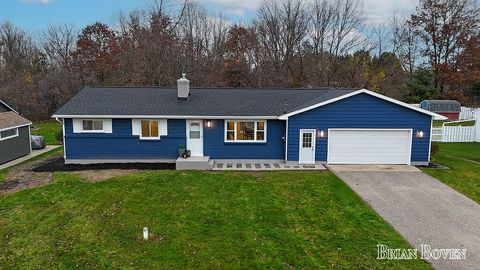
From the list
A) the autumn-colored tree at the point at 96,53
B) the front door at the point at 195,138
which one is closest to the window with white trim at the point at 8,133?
the front door at the point at 195,138

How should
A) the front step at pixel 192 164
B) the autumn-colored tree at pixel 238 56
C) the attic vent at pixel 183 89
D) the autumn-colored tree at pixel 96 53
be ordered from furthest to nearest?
the autumn-colored tree at pixel 96 53 → the autumn-colored tree at pixel 238 56 → the attic vent at pixel 183 89 → the front step at pixel 192 164

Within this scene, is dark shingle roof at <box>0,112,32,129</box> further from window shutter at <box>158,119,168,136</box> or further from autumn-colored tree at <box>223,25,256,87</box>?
autumn-colored tree at <box>223,25,256,87</box>

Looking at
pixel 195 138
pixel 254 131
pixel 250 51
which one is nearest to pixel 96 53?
pixel 250 51

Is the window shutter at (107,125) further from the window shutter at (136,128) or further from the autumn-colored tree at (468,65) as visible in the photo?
the autumn-colored tree at (468,65)

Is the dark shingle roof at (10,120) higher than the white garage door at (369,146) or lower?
higher

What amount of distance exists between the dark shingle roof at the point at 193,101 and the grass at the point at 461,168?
5.72 meters

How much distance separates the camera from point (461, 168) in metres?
14.4

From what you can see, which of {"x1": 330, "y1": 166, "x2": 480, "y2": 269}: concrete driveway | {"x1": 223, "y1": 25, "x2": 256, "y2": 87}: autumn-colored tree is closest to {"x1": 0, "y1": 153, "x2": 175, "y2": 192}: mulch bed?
{"x1": 330, "y1": 166, "x2": 480, "y2": 269}: concrete driveway

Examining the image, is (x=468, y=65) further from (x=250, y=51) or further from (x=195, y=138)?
(x=195, y=138)

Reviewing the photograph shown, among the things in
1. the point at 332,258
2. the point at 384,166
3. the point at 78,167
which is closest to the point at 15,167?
the point at 78,167

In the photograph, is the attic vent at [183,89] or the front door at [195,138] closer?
the front door at [195,138]

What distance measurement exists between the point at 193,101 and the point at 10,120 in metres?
9.33

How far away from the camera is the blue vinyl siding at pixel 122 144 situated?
1478 centimetres

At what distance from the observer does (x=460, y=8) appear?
120ft
